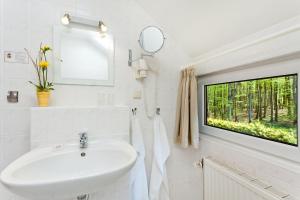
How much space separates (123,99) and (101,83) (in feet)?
0.72

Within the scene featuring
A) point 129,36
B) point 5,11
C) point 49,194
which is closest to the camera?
point 49,194

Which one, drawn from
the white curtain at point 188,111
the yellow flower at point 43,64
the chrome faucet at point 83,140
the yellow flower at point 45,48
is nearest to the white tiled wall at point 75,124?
the chrome faucet at point 83,140

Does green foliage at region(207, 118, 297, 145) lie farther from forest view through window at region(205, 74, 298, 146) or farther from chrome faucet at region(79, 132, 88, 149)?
chrome faucet at region(79, 132, 88, 149)

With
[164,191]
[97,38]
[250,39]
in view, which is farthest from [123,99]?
[250,39]

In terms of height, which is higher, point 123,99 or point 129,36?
point 129,36

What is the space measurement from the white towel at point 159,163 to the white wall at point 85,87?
67 millimetres

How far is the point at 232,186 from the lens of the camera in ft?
3.61

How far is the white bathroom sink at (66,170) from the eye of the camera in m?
0.67

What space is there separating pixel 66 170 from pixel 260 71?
142 centimetres

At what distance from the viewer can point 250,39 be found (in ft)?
3.59

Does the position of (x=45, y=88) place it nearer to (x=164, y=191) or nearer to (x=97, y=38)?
(x=97, y=38)

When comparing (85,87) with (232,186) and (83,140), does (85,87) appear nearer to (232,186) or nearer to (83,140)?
(83,140)

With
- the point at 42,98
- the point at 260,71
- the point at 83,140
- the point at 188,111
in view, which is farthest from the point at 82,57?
the point at 260,71

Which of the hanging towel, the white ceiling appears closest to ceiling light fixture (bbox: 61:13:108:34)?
the white ceiling
